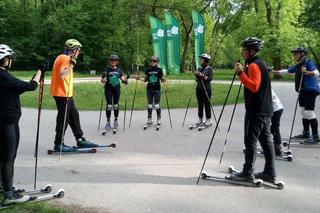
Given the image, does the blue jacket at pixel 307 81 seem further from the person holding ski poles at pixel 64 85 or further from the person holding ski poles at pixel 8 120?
→ the person holding ski poles at pixel 8 120

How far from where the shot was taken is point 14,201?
554 centimetres

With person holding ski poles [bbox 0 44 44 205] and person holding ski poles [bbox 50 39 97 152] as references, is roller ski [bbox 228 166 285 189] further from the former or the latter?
person holding ski poles [bbox 50 39 97 152]

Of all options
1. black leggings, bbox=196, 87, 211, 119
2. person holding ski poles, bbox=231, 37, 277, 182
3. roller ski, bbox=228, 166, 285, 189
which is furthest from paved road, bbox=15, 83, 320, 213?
black leggings, bbox=196, 87, 211, 119

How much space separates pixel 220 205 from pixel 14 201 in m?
2.66

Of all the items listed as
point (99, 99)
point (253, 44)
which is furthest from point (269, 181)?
point (99, 99)

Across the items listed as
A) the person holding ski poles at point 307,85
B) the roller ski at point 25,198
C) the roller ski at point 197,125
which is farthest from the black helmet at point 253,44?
the roller ski at point 197,125

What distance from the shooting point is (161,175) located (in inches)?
283

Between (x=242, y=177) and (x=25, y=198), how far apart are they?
10.5 ft

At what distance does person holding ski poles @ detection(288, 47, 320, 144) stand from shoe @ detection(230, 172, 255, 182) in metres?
3.70

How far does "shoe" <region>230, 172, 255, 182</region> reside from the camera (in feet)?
21.6

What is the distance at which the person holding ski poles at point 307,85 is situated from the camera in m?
9.52

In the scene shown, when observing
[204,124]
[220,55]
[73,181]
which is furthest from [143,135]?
[220,55]

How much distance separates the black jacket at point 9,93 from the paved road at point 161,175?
4.36ft

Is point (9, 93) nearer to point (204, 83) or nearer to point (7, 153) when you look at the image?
point (7, 153)
